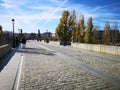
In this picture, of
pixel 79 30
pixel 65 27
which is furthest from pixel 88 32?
pixel 65 27

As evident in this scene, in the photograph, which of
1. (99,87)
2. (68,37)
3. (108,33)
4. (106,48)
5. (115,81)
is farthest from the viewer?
(108,33)

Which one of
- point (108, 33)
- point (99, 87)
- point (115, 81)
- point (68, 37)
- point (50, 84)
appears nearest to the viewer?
point (99, 87)

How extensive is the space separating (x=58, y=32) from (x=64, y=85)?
2510 inches

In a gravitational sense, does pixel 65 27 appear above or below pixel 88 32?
above

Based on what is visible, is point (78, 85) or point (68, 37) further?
point (68, 37)

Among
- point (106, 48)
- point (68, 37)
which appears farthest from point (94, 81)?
point (68, 37)

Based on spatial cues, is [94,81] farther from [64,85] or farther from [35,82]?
[35,82]

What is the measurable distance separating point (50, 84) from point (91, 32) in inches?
2603

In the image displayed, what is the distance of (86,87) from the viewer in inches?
335

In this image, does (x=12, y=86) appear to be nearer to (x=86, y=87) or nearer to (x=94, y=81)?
(x=86, y=87)

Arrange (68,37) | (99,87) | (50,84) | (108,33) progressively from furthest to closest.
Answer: (108,33)
(68,37)
(50,84)
(99,87)

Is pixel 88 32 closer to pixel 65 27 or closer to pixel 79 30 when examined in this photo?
pixel 79 30

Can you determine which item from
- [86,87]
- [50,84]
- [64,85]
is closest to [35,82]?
[50,84]

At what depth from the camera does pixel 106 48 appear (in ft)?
97.4
